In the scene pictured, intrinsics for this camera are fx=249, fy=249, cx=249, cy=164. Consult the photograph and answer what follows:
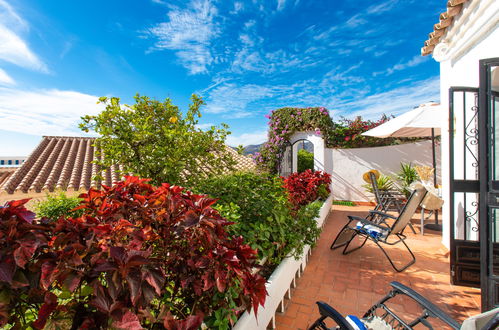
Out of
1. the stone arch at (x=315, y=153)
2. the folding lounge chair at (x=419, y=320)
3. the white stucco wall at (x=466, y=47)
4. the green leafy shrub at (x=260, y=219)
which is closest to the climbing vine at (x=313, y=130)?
the stone arch at (x=315, y=153)

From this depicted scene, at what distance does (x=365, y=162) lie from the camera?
30.8ft

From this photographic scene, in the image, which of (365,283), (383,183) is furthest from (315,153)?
(365,283)

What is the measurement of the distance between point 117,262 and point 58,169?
1543 cm

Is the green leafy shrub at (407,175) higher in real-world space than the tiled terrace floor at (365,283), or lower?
higher

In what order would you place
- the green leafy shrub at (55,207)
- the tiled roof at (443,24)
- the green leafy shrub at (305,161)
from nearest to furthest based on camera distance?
the tiled roof at (443,24), the green leafy shrub at (55,207), the green leafy shrub at (305,161)

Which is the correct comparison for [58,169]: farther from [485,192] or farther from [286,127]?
[485,192]

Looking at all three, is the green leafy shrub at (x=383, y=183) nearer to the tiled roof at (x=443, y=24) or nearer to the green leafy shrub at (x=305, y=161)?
the tiled roof at (x=443, y=24)

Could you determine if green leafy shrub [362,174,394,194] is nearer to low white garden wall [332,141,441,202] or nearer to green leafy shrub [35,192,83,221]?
low white garden wall [332,141,441,202]

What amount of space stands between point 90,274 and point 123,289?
0.14 meters

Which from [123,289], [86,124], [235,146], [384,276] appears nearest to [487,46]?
[384,276]

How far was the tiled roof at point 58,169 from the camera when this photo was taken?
11.4 metres

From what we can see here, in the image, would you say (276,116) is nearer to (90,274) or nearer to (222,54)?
(222,54)

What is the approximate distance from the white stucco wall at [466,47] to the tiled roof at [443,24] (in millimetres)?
90

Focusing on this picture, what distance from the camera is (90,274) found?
2.83ft
